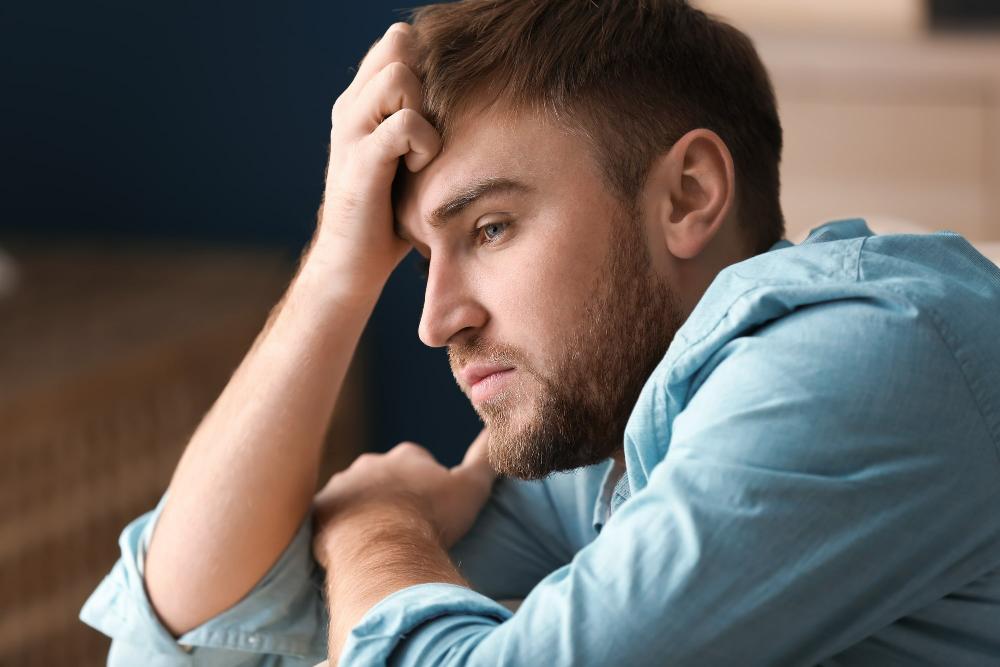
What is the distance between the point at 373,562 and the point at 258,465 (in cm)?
21

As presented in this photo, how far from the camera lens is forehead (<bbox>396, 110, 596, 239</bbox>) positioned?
108 centimetres

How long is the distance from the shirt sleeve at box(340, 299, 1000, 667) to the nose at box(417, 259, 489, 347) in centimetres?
A: 27

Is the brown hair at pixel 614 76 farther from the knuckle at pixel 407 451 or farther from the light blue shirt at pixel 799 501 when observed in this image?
the knuckle at pixel 407 451

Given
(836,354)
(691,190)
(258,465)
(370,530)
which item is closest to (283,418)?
(258,465)

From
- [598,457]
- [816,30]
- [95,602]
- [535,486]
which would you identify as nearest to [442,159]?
[598,457]

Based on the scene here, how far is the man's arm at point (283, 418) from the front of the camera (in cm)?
117

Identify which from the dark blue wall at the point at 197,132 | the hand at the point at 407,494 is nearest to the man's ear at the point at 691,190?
the hand at the point at 407,494

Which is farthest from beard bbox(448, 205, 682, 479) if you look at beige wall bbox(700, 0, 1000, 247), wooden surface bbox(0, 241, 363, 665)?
beige wall bbox(700, 0, 1000, 247)

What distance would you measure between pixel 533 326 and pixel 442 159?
6.2 inches

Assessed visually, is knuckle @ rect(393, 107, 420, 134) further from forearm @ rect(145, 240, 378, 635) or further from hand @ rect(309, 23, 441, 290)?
forearm @ rect(145, 240, 378, 635)

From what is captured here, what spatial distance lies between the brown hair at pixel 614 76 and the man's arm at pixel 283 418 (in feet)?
0.22

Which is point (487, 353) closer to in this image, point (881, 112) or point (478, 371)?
point (478, 371)

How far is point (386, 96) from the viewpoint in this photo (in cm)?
112

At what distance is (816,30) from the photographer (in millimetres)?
3340
